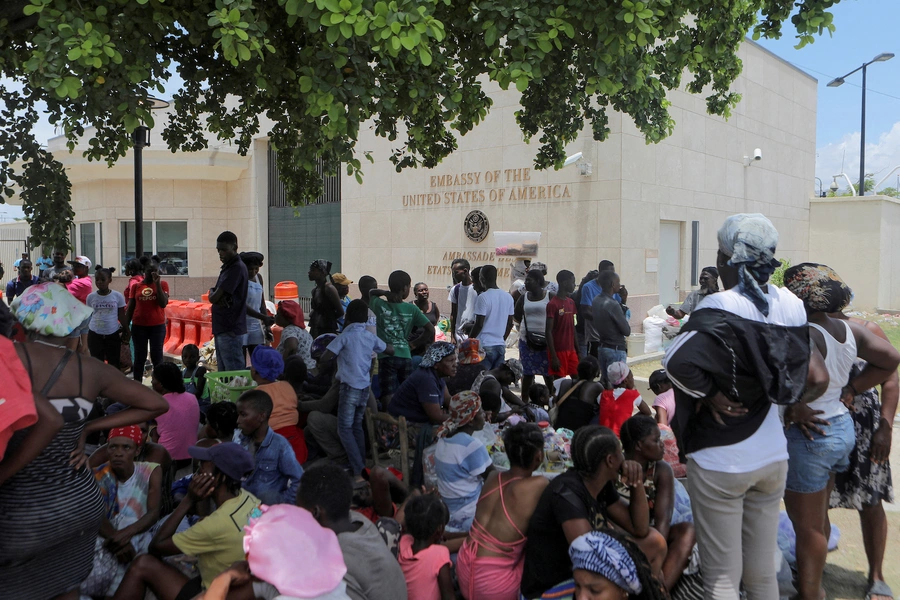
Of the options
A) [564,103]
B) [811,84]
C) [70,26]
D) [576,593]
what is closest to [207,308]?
[564,103]

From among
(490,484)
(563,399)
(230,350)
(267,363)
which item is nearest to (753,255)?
(490,484)

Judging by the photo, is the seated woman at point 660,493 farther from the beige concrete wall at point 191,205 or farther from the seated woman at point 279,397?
the beige concrete wall at point 191,205

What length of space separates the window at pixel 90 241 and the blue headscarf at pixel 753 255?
73.7ft

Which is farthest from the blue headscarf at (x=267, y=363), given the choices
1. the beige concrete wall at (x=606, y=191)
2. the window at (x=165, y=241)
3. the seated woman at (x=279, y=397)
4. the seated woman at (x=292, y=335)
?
the window at (x=165, y=241)

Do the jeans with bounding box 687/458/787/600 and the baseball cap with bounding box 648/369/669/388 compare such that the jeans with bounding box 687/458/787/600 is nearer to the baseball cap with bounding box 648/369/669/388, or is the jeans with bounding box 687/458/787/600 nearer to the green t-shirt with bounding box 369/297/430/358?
the baseball cap with bounding box 648/369/669/388

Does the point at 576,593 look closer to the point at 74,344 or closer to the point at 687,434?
the point at 687,434

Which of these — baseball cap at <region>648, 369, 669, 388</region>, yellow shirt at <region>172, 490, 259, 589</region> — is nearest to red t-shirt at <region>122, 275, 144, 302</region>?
yellow shirt at <region>172, 490, 259, 589</region>

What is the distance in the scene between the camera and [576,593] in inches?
111

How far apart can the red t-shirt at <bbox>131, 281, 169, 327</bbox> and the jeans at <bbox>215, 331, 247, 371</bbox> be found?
5.40 feet

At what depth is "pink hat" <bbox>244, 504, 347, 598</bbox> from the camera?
2484mm

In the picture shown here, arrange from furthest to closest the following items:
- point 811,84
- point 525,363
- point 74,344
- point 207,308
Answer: point 811,84 < point 207,308 < point 525,363 < point 74,344

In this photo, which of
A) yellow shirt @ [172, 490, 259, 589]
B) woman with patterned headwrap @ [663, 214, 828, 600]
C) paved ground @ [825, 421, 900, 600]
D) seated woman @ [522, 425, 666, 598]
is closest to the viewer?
woman with patterned headwrap @ [663, 214, 828, 600]

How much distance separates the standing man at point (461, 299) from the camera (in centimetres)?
876

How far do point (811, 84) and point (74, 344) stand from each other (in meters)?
21.4
